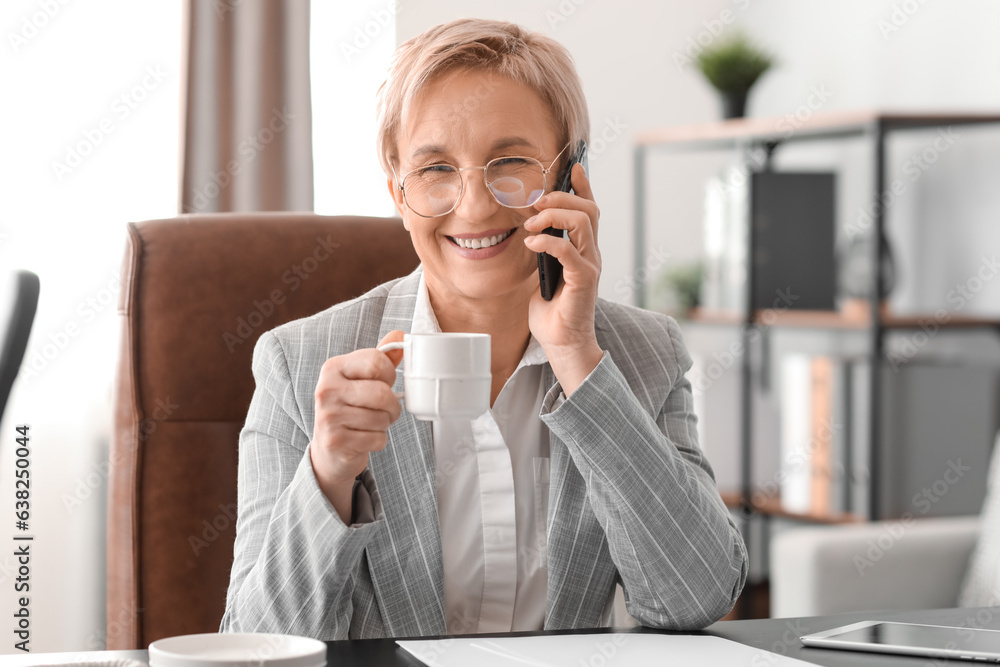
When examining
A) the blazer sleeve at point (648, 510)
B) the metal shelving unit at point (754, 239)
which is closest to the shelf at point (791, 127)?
the metal shelving unit at point (754, 239)

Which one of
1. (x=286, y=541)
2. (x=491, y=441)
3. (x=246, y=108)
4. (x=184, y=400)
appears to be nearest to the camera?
(x=286, y=541)

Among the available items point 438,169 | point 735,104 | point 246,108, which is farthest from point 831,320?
point 438,169

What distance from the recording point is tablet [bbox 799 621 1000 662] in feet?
2.81

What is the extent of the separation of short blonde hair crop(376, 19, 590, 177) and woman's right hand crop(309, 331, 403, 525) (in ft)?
1.25

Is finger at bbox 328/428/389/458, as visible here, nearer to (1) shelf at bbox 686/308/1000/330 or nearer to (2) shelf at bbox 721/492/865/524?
(2) shelf at bbox 721/492/865/524

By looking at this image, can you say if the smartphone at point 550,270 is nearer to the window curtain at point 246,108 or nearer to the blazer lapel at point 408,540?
the blazer lapel at point 408,540

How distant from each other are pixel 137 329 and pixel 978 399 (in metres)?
1.94

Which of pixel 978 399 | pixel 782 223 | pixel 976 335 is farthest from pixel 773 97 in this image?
pixel 978 399

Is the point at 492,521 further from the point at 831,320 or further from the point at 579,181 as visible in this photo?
the point at 831,320

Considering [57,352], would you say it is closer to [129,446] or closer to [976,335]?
[129,446]

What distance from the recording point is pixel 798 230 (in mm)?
2660

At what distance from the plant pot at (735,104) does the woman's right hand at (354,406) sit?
207cm

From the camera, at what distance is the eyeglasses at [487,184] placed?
1183 millimetres

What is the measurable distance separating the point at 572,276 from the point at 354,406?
0.99 feet
